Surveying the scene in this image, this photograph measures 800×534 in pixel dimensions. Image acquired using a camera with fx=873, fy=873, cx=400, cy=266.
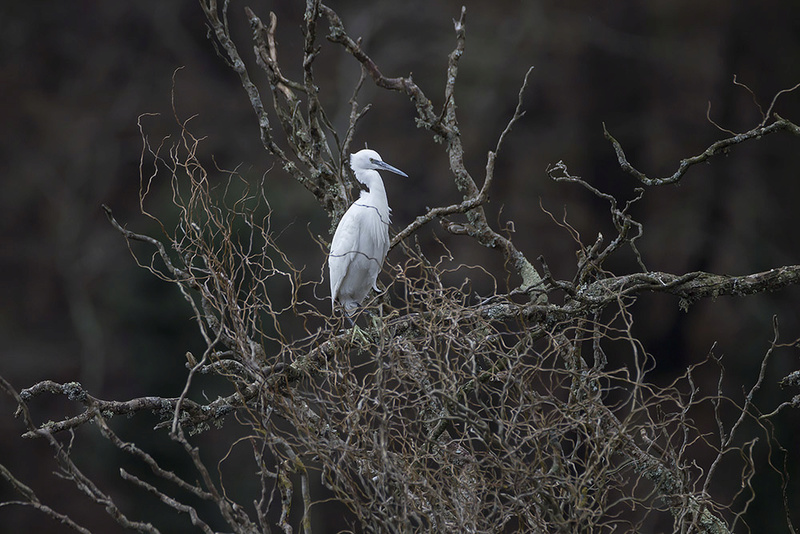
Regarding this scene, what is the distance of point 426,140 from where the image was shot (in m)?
8.21

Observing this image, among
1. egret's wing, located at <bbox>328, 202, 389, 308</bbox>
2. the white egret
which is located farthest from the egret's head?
egret's wing, located at <bbox>328, 202, 389, 308</bbox>

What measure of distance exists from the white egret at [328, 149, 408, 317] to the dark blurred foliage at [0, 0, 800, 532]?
4.28 m

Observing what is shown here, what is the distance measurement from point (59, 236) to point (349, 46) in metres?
6.80

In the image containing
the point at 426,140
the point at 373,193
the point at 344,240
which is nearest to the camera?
the point at 344,240

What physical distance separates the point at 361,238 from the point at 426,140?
575 centimetres

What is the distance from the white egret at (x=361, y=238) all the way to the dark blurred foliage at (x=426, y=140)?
4.28 meters

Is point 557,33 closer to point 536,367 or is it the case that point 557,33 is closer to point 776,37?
point 776,37

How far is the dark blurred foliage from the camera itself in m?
7.53

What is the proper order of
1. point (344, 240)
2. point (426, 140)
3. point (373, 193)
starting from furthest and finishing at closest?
point (426, 140) < point (373, 193) < point (344, 240)

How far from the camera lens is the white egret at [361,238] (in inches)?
99.7

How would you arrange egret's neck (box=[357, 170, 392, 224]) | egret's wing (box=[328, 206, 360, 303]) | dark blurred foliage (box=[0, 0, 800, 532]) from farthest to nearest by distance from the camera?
dark blurred foliage (box=[0, 0, 800, 532]), egret's neck (box=[357, 170, 392, 224]), egret's wing (box=[328, 206, 360, 303])

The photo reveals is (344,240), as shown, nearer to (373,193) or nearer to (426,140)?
(373,193)

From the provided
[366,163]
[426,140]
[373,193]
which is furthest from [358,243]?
[426,140]

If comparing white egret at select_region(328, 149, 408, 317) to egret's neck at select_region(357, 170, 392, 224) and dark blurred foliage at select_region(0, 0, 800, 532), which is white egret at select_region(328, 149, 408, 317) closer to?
egret's neck at select_region(357, 170, 392, 224)
